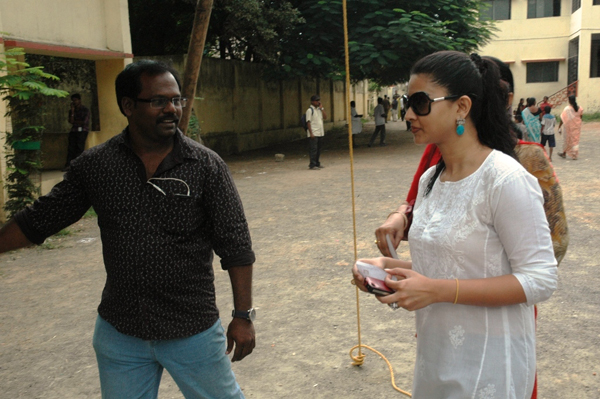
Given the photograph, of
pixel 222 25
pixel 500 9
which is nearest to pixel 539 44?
pixel 500 9

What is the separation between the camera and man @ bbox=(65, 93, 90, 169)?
12.5 m

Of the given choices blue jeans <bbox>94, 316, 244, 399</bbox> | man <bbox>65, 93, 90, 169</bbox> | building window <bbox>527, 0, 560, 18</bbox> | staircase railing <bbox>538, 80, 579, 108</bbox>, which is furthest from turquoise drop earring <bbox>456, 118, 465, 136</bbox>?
building window <bbox>527, 0, 560, 18</bbox>

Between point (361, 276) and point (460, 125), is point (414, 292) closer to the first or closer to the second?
point (361, 276)

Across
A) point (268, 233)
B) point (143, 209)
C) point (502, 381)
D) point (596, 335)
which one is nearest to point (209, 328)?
point (143, 209)

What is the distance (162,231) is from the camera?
2.13 meters

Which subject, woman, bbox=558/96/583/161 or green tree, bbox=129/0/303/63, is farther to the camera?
green tree, bbox=129/0/303/63

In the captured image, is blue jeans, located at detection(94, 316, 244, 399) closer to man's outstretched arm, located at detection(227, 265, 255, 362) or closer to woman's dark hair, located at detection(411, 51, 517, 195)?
man's outstretched arm, located at detection(227, 265, 255, 362)

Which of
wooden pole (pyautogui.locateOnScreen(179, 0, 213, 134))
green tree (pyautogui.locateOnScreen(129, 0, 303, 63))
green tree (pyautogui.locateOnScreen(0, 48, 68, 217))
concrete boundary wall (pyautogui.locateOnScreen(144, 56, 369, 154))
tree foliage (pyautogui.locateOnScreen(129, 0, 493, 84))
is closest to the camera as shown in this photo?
wooden pole (pyautogui.locateOnScreen(179, 0, 213, 134))

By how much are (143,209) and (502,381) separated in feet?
4.36

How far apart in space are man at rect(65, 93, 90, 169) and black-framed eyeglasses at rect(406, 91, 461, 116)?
11.8 metres

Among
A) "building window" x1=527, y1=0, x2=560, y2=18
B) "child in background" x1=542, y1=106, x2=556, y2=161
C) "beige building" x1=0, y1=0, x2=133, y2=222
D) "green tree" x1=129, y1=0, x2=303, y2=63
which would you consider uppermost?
"building window" x1=527, y1=0, x2=560, y2=18

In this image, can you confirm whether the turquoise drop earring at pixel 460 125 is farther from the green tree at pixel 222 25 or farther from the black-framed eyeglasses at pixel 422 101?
the green tree at pixel 222 25

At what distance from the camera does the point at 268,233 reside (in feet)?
26.0

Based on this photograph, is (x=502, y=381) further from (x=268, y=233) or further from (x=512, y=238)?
(x=268, y=233)
